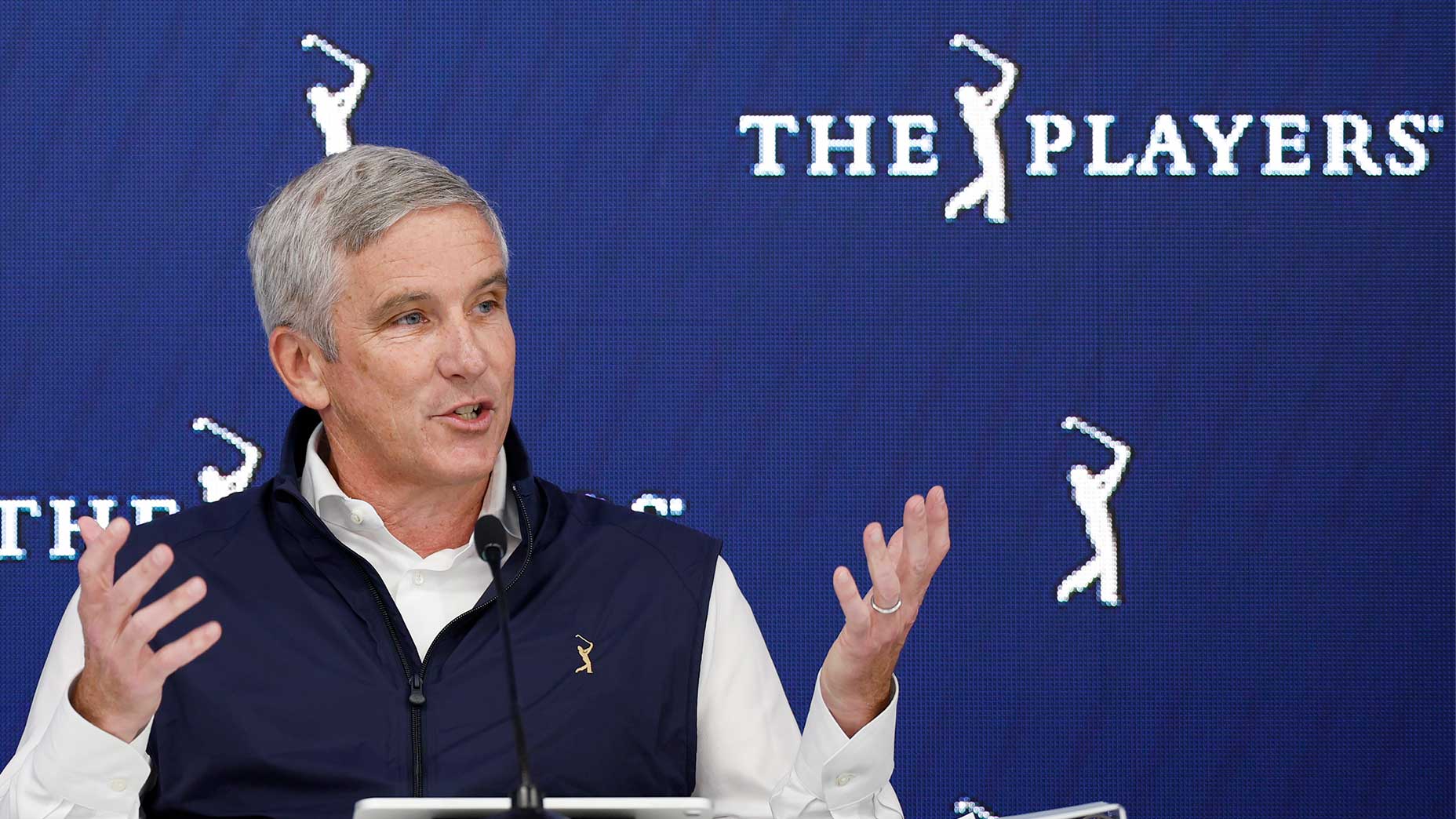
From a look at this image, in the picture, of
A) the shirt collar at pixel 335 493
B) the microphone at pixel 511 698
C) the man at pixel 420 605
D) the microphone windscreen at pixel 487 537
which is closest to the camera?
the microphone at pixel 511 698

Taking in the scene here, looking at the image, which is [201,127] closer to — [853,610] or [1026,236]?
[1026,236]

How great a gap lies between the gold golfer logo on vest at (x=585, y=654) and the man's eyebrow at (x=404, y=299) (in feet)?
1.29

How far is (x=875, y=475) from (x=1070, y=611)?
400mm

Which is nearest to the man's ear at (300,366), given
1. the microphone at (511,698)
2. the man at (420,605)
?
the man at (420,605)

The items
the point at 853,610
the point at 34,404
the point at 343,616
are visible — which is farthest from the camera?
the point at 34,404

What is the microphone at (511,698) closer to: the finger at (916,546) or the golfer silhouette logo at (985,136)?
the finger at (916,546)

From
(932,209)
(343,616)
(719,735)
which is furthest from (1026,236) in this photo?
(343,616)

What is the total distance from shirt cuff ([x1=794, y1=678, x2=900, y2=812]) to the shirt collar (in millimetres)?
451

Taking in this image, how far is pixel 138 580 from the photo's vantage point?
1.25 metres

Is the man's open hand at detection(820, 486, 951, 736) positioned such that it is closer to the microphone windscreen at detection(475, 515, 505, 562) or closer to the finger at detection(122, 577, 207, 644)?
the microphone windscreen at detection(475, 515, 505, 562)

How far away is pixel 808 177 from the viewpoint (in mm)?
2598

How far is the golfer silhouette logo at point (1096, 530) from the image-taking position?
2588mm

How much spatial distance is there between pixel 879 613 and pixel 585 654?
1.35ft

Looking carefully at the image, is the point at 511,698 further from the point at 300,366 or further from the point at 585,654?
the point at 300,366
